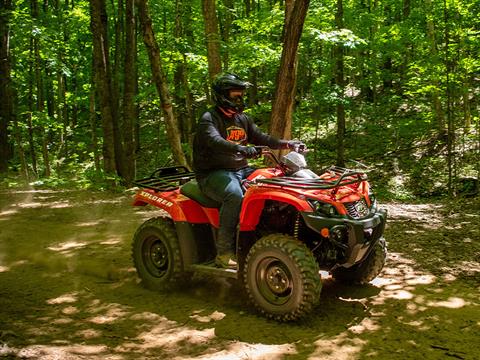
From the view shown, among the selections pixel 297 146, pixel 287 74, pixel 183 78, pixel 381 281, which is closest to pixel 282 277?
pixel 297 146

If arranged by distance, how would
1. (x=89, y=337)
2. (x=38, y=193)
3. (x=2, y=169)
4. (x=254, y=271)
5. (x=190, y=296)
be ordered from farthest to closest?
(x=2, y=169) < (x=38, y=193) < (x=190, y=296) < (x=254, y=271) < (x=89, y=337)

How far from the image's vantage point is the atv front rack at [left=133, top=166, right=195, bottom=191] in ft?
18.6

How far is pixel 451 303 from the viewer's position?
4.70 metres

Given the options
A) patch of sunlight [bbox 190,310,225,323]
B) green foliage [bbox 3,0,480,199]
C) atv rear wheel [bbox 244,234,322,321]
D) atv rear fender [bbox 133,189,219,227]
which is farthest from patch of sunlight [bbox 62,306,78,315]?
green foliage [bbox 3,0,480,199]

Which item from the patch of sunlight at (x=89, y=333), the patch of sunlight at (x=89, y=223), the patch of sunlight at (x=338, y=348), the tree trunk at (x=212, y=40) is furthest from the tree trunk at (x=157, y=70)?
the patch of sunlight at (x=338, y=348)

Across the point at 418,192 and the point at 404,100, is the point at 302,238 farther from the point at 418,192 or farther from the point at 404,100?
the point at 404,100

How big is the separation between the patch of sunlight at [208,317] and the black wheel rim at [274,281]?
0.48 m

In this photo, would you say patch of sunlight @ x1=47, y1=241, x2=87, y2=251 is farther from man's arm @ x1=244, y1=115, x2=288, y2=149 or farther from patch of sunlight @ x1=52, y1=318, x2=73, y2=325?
man's arm @ x1=244, y1=115, x2=288, y2=149

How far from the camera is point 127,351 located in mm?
3887

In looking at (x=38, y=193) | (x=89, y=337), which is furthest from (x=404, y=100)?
(x=89, y=337)

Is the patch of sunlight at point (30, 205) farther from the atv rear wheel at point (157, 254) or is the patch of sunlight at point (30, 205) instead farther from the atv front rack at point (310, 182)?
the atv front rack at point (310, 182)

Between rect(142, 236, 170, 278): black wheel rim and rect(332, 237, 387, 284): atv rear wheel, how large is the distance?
200 cm

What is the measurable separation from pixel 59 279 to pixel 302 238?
3088mm

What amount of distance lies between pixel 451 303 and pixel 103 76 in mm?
11140
